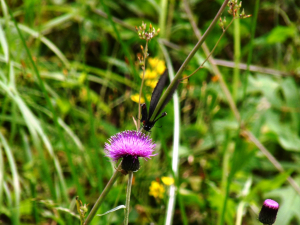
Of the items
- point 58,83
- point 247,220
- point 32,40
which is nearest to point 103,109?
point 58,83

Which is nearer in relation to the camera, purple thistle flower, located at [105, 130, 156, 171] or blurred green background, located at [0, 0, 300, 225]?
purple thistle flower, located at [105, 130, 156, 171]

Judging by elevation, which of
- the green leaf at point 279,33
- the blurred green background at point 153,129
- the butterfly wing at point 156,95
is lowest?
→ the blurred green background at point 153,129

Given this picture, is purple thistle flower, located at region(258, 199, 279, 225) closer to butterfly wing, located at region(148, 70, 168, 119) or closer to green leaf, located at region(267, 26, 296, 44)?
butterfly wing, located at region(148, 70, 168, 119)

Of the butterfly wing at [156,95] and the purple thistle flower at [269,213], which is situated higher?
the butterfly wing at [156,95]

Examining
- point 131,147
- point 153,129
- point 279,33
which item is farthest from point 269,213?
point 279,33

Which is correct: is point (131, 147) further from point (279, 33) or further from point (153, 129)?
point (279, 33)

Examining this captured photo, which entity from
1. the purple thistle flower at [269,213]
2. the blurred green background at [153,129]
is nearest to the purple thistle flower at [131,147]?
the purple thistle flower at [269,213]

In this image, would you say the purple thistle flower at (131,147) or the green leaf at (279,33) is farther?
the green leaf at (279,33)

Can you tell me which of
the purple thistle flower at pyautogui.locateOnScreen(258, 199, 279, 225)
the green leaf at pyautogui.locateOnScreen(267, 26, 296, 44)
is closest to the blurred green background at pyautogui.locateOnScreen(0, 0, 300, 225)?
the green leaf at pyautogui.locateOnScreen(267, 26, 296, 44)

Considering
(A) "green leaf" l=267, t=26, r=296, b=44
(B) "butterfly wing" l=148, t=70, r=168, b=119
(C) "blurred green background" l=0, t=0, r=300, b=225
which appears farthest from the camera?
(A) "green leaf" l=267, t=26, r=296, b=44

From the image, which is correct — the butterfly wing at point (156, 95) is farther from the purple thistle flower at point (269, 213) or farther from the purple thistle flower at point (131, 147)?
the purple thistle flower at point (269, 213)
